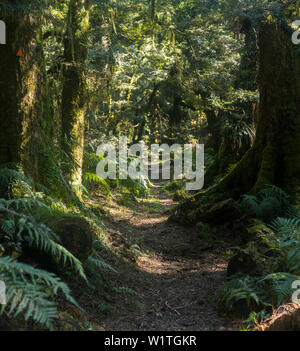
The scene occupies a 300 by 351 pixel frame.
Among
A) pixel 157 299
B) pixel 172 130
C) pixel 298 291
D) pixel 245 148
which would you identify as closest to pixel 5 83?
pixel 157 299

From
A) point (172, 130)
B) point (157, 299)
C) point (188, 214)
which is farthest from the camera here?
point (172, 130)

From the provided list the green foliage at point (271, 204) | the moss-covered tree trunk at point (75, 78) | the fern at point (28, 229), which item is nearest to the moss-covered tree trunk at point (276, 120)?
the green foliage at point (271, 204)

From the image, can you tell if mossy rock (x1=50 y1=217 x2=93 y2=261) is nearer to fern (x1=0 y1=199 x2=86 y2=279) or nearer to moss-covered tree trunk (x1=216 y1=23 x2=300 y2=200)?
fern (x1=0 y1=199 x2=86 y2=279)

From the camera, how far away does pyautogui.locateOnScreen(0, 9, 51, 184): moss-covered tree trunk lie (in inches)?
Result: 161

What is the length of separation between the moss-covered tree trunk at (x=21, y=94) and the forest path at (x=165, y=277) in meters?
2.10

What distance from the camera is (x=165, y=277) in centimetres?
550

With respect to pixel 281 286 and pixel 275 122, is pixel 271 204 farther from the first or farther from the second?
pixel 281 286

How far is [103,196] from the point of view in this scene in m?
10.1

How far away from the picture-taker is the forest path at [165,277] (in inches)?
151

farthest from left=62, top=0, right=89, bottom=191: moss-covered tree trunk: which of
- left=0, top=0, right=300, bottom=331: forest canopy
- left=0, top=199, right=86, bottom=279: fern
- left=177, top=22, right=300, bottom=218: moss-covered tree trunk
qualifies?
left=0, top=199, right=86, bottom=279: fern
